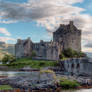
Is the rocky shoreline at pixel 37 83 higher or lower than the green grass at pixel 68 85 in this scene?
higher

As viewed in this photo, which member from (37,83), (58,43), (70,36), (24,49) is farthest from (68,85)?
(24,49)

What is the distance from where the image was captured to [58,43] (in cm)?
10625

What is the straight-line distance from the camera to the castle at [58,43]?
10655cm

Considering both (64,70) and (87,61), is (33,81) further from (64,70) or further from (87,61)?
(64,70)

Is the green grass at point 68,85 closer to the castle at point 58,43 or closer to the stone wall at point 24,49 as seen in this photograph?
the castle at point 58,43

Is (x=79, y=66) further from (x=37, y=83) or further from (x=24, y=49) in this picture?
(x=24, y=49)

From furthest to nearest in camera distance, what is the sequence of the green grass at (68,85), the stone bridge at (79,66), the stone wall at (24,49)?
the stone wall at (24,49)
the stone bridge at (79,66)
the green grass at (68,85)

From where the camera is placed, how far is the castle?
107m

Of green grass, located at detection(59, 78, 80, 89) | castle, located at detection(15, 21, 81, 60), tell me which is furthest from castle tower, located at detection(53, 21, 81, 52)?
green grass, located at detection(59, 78, 80, 89)

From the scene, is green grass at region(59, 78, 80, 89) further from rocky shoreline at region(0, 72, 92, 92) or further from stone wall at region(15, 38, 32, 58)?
stone wall at region(15, 38, 32, 58)

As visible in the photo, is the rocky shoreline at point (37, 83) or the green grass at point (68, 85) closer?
the rocky shoreline at point (37, 83)

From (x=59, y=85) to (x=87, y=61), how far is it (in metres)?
22.9

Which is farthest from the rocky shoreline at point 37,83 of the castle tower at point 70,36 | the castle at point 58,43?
the castle tower at point 70,36

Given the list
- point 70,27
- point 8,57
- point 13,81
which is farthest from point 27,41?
point 13,81
